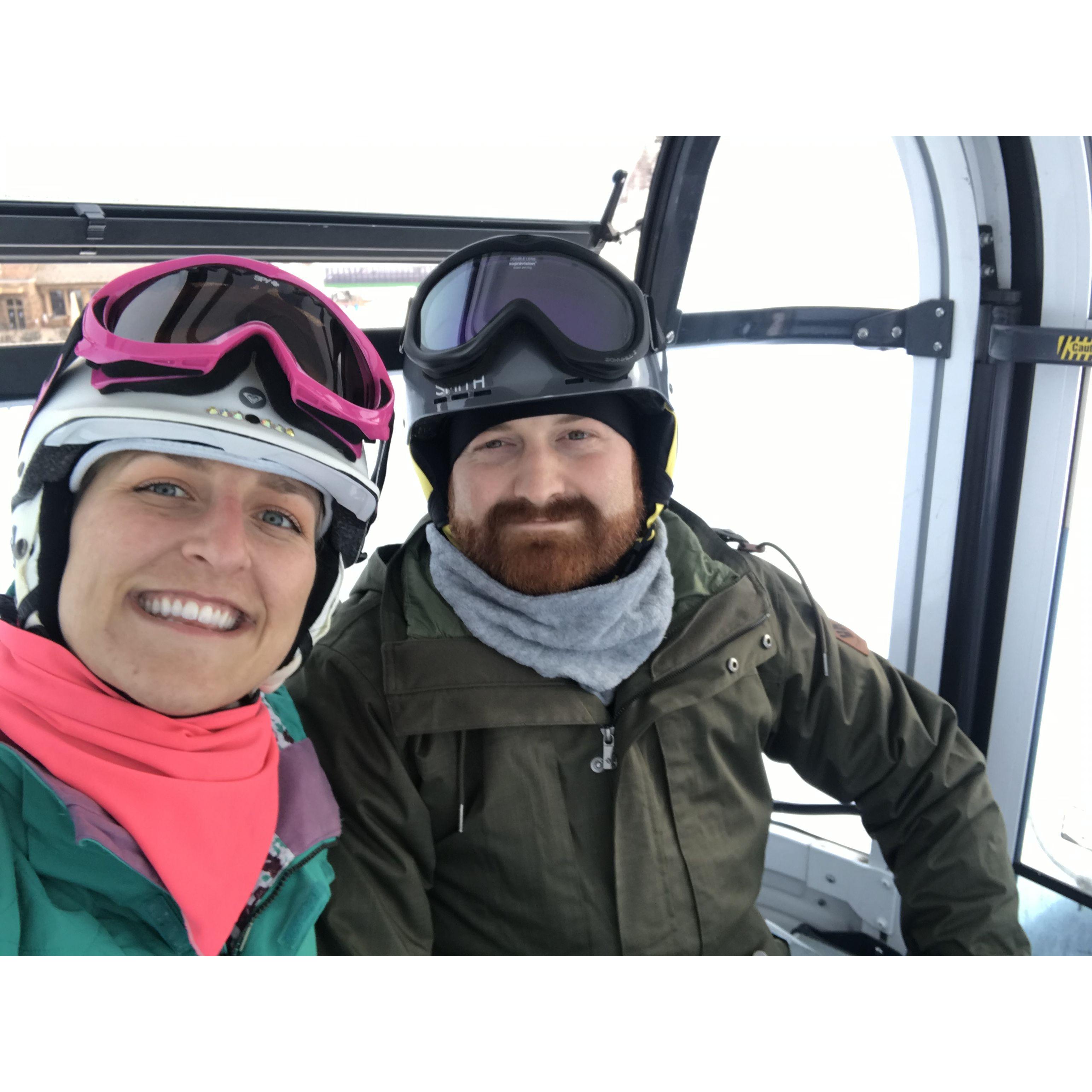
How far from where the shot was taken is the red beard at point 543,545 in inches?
66.5

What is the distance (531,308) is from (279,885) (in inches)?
49.2

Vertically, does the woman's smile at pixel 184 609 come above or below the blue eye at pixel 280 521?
below

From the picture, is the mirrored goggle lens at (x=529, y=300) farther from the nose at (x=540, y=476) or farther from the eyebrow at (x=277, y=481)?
the eyebrow at (x=277, y=481)

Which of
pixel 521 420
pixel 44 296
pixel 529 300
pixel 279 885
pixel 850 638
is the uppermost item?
pixel 529 300

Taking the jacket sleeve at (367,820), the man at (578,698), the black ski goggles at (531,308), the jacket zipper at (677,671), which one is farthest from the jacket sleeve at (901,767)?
the jacket sleeve at (367,820)

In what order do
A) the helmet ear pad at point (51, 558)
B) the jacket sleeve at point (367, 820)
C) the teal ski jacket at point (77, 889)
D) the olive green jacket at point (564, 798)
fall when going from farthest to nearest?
the olive green jacket at point (564, 798) < the jacket sleeve at point (367, 820) < the helmet ear pad at point (51, 558) < the teal ski jacket at point (77, 889)

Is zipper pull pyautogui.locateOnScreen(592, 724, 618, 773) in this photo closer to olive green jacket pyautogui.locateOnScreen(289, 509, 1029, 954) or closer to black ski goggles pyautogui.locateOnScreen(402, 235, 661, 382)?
olive green jacket pyautogui.locateOnScreen(289, 509, 1029, 954)

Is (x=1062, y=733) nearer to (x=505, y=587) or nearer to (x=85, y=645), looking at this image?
(x=505, y=587)

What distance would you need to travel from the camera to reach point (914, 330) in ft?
7.18

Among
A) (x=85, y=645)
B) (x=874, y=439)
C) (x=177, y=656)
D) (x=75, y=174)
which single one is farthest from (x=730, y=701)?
(x=75, y=174)

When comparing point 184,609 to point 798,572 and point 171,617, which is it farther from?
point 798,572

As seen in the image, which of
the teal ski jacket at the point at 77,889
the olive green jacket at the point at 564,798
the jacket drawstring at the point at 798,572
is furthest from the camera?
the jacket drawstring at the point at 798,572

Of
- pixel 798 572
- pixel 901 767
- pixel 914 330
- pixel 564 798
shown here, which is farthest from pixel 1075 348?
pixel 564 798

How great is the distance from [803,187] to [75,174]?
2.34 m
